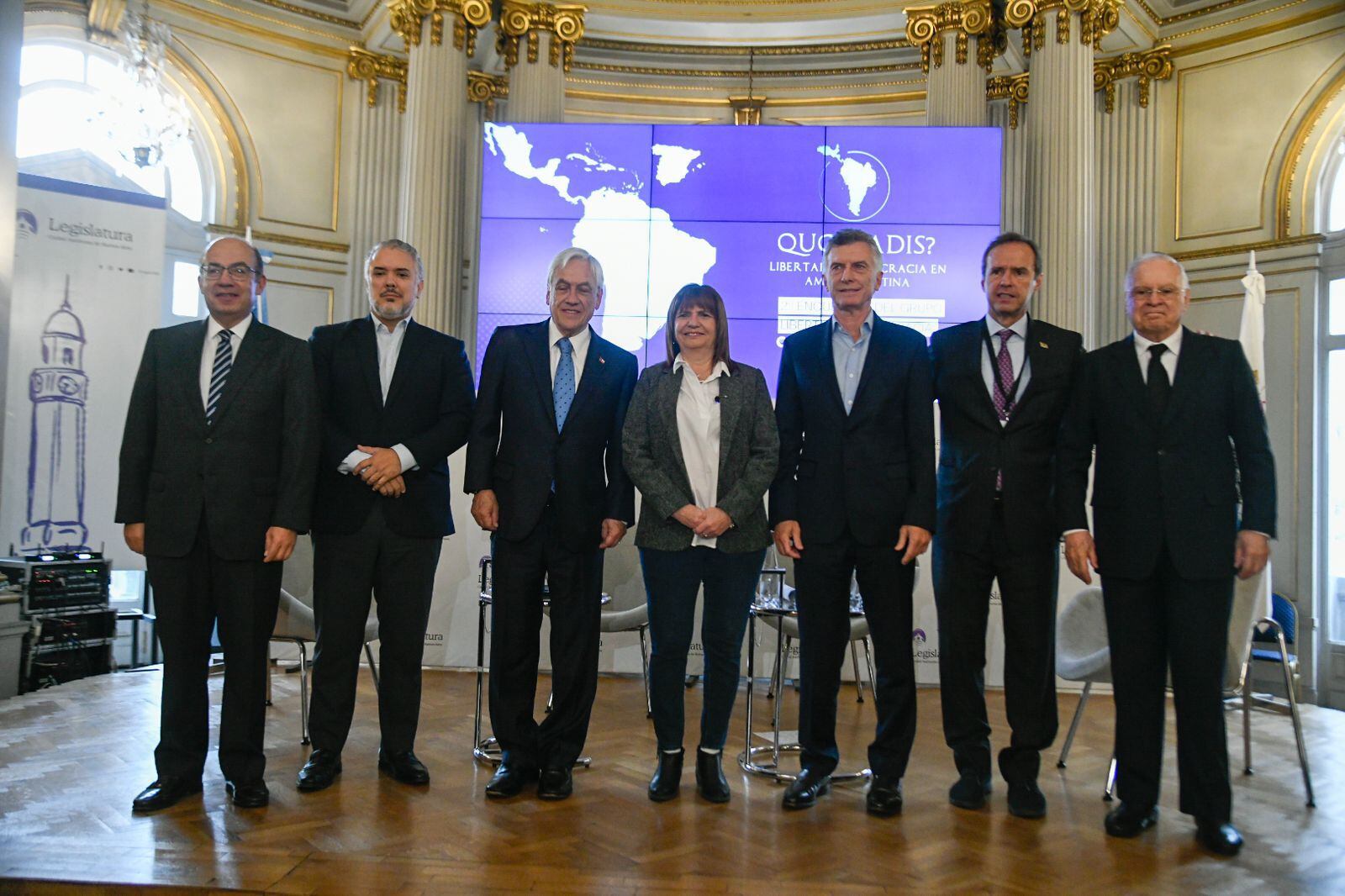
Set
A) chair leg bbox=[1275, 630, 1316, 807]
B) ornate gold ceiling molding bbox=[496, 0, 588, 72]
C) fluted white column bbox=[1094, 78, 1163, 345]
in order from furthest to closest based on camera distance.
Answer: fluted white column bbox=[1094, 78, 1163, 345] < ornate gold ceiling molding bbox=[496, 0, 588, 72] < chair leg bbox=[1275, 630, 1316, 807]

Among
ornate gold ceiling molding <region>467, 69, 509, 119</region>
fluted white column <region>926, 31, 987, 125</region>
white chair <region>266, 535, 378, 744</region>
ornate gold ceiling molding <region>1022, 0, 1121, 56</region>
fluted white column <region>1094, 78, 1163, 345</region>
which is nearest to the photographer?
white chair <region>266, 535, 378, 744</region>

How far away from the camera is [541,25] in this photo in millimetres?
8055

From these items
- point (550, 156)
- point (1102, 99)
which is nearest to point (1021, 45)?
point (1102, 99)

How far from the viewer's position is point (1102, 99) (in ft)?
28.1

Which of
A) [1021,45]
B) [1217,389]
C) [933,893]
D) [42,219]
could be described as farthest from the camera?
[1021,45]

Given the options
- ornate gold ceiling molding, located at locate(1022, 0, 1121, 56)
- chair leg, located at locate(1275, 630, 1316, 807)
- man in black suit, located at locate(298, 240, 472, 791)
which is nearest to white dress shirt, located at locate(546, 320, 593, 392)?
man in black suit, located at locate(298, 240, 472, 791)

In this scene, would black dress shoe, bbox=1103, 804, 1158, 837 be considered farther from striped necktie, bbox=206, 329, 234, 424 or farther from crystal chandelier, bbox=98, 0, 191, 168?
crystal chandelier, bbox=98, 0, 191, 168

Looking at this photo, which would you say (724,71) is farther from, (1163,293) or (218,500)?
(218,500)

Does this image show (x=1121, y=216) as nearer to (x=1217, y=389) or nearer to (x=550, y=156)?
(x=550, y=156)

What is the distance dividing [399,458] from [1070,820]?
7.44 ft

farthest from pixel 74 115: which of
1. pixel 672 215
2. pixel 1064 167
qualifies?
pixel 1064 167

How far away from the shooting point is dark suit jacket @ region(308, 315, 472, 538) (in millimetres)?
2973

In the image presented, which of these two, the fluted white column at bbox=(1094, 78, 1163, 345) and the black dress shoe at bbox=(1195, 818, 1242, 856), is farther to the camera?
the fluted white column at bbox=(1094, 78, 1163, 345)

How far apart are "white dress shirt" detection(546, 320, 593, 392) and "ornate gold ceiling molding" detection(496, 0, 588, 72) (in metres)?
5.86
